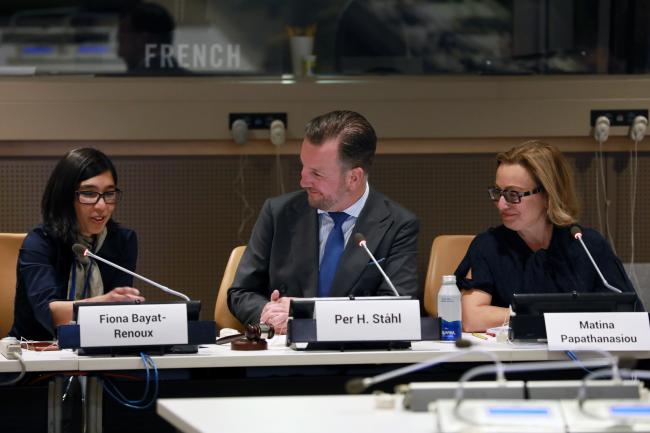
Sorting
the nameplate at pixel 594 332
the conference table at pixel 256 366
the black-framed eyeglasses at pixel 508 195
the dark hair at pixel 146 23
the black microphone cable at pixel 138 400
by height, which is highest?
the dark hair at pixel 146 23

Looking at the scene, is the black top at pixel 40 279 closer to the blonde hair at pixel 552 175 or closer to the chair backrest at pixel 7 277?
the chair backrest at pixel 7 277

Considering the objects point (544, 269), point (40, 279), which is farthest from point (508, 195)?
point (40, 279)

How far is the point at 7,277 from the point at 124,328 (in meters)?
1.31

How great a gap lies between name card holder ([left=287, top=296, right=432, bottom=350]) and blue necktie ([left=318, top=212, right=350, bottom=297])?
2.41ft

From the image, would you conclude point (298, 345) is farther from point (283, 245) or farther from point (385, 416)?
point (385, 416)

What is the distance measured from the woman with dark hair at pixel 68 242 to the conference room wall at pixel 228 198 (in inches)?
61.8

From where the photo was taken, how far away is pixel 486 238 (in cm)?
438

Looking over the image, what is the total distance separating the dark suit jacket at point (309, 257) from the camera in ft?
13.8

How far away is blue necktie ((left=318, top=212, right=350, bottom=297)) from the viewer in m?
4.27

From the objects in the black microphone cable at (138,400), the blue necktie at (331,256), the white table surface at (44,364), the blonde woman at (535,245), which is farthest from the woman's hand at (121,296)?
the blonde woman at (535,245)

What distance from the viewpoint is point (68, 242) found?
4184 mm

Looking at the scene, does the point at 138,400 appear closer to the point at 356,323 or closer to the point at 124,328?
the point at 124,328

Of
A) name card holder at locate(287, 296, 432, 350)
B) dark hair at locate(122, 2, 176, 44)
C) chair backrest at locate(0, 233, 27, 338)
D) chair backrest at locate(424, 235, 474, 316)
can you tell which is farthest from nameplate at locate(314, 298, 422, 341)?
dark hair at locate(122, 2, 176, 44)

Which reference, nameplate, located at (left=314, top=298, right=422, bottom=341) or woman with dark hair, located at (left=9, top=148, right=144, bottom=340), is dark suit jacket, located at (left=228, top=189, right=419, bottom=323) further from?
nameplate, located at (left=314, top=298, right=422, bottom=341)
